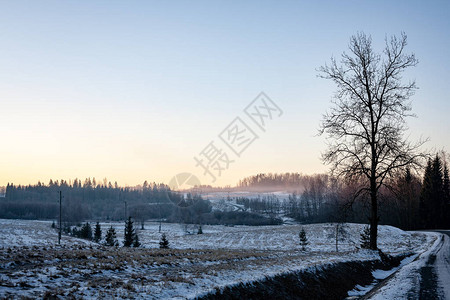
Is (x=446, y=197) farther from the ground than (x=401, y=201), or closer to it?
closer to it

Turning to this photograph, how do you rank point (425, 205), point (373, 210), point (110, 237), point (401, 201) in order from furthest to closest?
point (425, 205)
point (110, 237)
point (401, 201)
point (373, 210)

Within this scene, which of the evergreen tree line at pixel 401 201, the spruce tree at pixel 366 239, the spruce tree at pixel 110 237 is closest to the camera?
the evergreen tree line at pixel 401 201

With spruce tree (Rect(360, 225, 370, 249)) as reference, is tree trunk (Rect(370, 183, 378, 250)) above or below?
above

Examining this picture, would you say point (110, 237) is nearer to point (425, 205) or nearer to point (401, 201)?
point (401, 201)

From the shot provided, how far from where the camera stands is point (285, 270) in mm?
13750

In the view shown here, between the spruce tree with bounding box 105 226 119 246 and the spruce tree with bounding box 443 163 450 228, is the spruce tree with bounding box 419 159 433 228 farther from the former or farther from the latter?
the spruce tree with bounding box 105 226 119 246

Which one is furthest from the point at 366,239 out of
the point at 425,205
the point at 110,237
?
the point at 425,205

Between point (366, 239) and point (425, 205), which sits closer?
point (366, 239)

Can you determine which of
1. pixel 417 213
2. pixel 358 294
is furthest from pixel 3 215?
pixel 358 294

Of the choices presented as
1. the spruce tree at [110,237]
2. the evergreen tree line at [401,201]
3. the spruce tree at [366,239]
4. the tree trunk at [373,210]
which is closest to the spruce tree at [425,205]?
the evergreen tree line at [401,201]

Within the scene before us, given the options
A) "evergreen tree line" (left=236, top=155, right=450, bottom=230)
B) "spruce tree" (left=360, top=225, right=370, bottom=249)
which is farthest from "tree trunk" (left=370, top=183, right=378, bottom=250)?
"spruce tree" (left=360, top=225, right=370, bottom=249)

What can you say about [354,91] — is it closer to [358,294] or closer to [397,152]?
[397,152]

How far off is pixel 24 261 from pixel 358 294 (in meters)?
13.8

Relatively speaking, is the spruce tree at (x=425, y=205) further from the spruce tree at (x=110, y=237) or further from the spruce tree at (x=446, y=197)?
the spruce tree at (x=110, y=237)
